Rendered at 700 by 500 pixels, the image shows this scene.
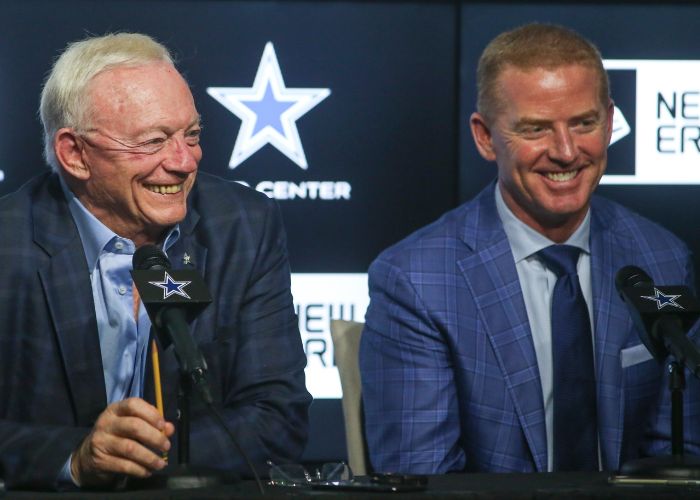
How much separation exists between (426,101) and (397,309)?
42.6 inches

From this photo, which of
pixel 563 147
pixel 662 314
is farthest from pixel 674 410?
pixel 563 147

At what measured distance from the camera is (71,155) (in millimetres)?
2873

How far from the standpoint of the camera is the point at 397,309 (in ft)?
10.3

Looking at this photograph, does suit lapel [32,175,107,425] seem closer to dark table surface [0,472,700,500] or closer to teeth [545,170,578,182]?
dark table surface [0,472,700,500]

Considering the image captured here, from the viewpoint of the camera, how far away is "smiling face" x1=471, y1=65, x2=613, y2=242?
3.12 m

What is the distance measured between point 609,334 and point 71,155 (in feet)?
4.16

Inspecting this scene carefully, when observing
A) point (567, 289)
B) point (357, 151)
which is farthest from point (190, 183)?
point (357, 151)

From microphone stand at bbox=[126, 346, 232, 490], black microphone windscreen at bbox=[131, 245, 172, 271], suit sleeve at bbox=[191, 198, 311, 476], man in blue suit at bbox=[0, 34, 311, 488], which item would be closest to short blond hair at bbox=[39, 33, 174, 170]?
man in blue suit at bbox=[0, 34, 311, 488]

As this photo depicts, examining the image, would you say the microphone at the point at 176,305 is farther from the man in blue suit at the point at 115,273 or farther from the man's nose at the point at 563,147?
the man's nose at the point at 563,147

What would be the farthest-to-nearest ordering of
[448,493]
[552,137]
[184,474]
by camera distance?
[552,137] → [184,474] → [448,493]

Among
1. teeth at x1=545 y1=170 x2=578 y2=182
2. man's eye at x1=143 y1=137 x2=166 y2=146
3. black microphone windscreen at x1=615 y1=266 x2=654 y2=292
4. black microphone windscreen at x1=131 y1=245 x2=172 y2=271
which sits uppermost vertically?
man's eye at x1=143 y1=137 x2=166 y2=146

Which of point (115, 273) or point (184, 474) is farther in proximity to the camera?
point (115, 273)

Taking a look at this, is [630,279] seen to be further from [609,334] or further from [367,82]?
[367,82]

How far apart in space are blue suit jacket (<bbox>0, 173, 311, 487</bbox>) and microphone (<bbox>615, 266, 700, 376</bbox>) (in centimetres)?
79
